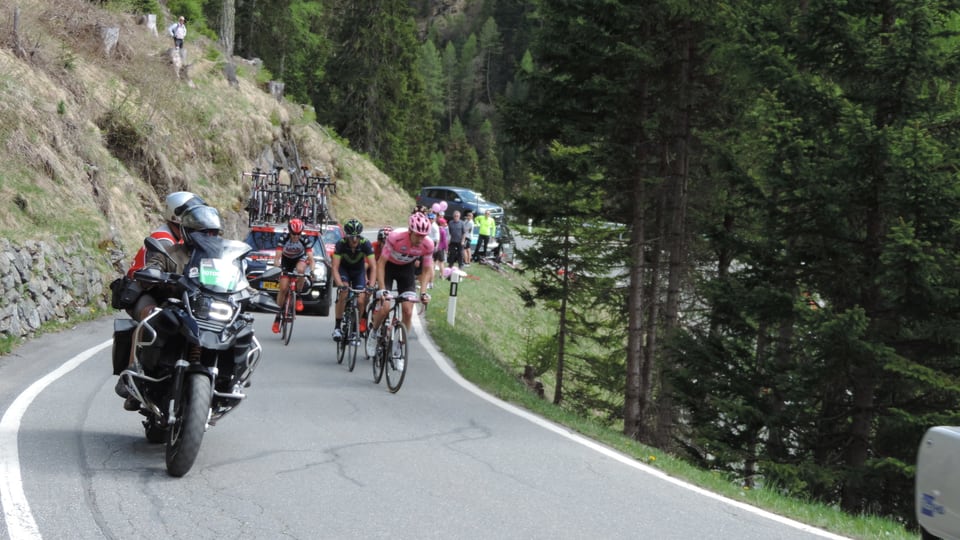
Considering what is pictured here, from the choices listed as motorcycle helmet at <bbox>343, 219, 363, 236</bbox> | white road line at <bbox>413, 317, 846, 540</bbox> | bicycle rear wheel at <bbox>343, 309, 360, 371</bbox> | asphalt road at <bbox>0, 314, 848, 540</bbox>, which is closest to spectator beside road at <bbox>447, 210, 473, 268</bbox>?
white road line at <bbox>413, 317, 846, 540</bbox>

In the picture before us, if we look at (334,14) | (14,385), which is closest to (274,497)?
(14,385)

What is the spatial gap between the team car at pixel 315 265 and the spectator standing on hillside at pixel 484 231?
15912 mm

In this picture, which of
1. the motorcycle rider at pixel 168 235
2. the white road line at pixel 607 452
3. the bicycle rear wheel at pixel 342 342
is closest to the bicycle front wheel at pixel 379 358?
the white road line at pixel 607 452

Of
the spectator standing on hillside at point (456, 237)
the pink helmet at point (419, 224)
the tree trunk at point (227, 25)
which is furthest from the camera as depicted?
the tree trunk at point (227, 25)

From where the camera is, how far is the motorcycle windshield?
707 cm

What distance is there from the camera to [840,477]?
11219 millimetres

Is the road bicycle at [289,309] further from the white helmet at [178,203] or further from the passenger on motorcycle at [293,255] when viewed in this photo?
the white helmet at [178,203]

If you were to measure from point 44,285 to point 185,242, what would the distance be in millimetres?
9074

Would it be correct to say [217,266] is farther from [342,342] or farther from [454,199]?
[454,199]

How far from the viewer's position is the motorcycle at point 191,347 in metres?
6.83

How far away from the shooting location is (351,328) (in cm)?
1373

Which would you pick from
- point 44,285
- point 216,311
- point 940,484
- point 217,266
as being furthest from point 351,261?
point 940,484

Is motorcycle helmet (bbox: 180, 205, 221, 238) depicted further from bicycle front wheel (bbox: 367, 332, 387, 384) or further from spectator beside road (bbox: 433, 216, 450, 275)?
spectator beside road (bbox: 433, 216, 450, 275)

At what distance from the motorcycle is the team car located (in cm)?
1316
